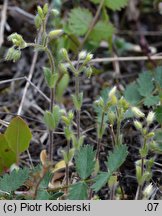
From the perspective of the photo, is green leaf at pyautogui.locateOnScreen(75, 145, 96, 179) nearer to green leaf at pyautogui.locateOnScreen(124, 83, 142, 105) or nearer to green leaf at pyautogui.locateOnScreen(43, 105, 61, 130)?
green leaf at pyautogui.locateOnScreen(43, 105, 61, 130)

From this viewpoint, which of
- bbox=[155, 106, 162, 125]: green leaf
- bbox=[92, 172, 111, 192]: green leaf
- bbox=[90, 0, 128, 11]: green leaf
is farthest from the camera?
bbox=[90, 0, 128, 11]: green leaf

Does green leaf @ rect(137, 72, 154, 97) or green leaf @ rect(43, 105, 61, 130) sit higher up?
green leaf @ rect(137, 72, 154, 97)

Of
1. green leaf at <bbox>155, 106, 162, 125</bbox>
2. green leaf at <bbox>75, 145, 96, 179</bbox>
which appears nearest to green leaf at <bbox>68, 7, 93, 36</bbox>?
green leaf at <bbox>155, 106, 162, 125</bbox>

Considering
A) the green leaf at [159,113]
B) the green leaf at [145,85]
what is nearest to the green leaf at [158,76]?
the green leaf at [145,85]

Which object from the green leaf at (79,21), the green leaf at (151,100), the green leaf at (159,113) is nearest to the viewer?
the green leaf at (159,113)

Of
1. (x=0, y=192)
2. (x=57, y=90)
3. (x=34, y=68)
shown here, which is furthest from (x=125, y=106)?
(x=34, y=68)

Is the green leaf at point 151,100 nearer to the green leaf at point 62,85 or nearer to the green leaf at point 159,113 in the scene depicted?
the green leaf at point 159,113
